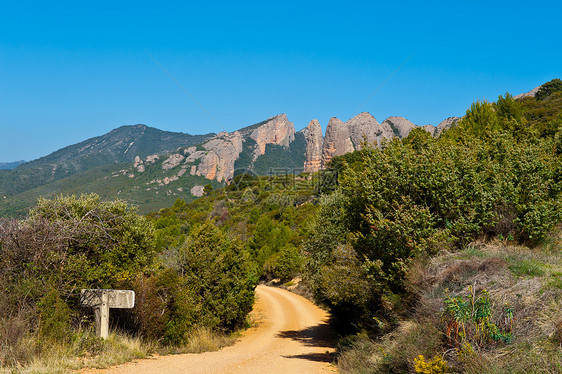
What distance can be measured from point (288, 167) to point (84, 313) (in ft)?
551

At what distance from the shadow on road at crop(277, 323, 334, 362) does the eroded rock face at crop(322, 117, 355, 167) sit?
4854 inches

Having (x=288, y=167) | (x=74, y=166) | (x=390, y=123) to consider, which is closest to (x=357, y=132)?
(x=390, y=123)

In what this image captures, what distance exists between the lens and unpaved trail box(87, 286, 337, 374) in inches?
371

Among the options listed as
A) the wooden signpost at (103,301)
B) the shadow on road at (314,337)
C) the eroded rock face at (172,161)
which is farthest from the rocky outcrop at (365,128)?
the wooden signpost at (103,301)

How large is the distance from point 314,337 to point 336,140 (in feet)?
427

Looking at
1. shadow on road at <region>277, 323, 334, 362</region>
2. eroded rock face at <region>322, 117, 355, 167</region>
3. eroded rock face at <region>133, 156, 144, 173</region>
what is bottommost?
shadow on road at <region>277, 323, 334, 362</region>

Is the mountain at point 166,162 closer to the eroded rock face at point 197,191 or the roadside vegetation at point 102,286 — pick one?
the eroded rock face at point 197,191

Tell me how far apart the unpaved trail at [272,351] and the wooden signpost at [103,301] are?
1.42 meters

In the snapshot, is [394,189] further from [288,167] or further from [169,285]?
[288,167]

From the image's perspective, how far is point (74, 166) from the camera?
14838 cm

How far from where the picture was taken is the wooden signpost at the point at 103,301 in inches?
385

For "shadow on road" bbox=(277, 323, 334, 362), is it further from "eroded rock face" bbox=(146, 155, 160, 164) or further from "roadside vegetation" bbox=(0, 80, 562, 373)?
"eroded rock face" bbox=(146, 155, 160, 164)

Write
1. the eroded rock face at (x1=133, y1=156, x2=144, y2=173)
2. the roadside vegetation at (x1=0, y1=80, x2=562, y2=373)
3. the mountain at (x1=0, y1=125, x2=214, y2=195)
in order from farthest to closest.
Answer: the eroded rock face at (x1=133, y1=156, x2=144, y2=173) < the mountain at (x1=0, y1=125, x2=214, y2=195) < the roadside vegetation at (x1=0, y1=80, x2=562, y2=373)

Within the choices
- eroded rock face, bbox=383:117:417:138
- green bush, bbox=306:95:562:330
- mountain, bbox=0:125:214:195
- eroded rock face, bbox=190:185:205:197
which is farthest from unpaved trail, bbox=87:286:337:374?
eroded rock face, bbox=383:117:417:138
